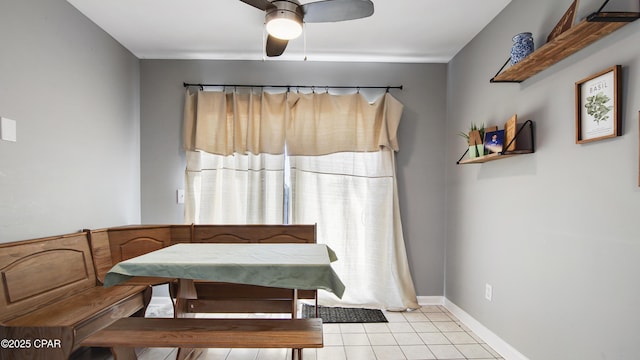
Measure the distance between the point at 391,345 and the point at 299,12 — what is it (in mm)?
2390

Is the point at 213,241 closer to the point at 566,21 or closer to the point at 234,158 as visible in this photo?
the point at 234,158

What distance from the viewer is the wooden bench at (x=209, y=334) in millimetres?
1590

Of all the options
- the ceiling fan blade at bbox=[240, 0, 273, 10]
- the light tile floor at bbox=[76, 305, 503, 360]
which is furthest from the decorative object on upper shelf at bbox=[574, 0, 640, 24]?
the light tile floor at bbox=[76, 305, 503, 360]

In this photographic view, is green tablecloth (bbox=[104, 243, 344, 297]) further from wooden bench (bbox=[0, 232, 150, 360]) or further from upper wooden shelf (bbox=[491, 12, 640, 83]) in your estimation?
upper wooden shelf (bbox=[491, 12, 640, 83])

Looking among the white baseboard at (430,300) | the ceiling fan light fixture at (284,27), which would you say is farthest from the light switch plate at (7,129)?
the white baseboard at (430,300)

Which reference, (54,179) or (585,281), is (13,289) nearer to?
(54,179)

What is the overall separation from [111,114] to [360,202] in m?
2.41

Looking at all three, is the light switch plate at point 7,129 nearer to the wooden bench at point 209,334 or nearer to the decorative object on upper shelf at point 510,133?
the wooden bench at point 209,334

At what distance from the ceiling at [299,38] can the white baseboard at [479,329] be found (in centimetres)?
241

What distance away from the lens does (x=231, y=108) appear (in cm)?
344

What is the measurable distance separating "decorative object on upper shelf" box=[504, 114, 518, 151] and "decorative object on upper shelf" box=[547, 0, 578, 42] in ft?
1.71

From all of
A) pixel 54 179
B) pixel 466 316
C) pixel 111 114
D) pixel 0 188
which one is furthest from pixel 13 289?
pixel 466 316

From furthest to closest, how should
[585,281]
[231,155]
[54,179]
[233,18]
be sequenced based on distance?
1. [231,155]
2. [233,18]
3. [54,179]
4. [585,281]

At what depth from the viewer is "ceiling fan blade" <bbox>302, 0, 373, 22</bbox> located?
184 centimetres
